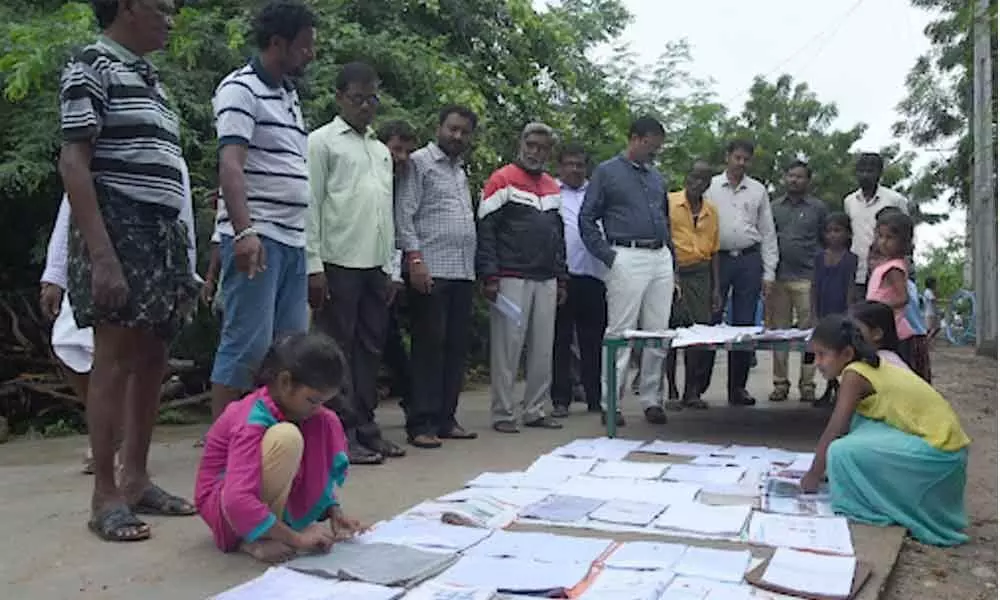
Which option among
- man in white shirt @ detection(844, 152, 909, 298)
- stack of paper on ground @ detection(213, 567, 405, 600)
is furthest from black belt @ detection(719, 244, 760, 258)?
stack of paper on ground @ detection(213, 567, 405, 600)

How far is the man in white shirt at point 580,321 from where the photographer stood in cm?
653

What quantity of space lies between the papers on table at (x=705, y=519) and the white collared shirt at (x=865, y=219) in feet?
11.0

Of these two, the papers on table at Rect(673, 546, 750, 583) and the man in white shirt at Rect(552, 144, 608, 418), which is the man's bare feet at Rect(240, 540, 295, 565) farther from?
the man in white shirt at Rect(552, 144, 608, 418)

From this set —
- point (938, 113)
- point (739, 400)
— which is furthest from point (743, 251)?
point (938, 113)

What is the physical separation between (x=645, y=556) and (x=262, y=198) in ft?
5.96

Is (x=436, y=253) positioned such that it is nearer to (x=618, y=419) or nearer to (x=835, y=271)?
(x=618, y=419)

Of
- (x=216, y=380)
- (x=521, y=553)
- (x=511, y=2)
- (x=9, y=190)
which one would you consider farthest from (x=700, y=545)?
(x=511, y=2)

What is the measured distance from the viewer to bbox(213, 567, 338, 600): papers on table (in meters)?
2.64

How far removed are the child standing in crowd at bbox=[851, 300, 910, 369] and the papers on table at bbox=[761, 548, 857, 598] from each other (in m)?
1.35

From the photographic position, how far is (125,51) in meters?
3.24

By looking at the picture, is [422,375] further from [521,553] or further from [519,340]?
[521,553]

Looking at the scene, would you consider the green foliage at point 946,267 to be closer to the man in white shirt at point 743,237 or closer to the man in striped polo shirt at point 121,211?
the man in white shirt at point 743,237

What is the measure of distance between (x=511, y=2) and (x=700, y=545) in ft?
21.4

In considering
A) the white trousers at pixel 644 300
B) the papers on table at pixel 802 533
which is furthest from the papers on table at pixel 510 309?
the papers on table at pixel 802 533
